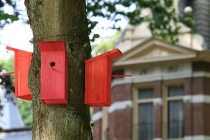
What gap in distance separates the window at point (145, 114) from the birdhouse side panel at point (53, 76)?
50.5 feet

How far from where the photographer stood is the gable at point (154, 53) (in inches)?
800

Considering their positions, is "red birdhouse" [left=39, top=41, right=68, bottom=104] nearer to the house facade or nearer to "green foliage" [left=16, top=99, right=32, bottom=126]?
the house facade

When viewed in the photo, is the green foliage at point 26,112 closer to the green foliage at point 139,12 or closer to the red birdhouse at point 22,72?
the green foliage at point 139,12

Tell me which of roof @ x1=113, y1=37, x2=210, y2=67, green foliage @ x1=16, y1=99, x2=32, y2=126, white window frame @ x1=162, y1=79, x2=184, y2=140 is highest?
roof @ x1=113, y1=37, x2=210, y2=67

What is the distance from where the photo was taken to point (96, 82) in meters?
5.65

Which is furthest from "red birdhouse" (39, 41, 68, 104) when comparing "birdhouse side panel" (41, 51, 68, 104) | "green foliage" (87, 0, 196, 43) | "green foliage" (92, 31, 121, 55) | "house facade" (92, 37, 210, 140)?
"green foliage" (92, 31, 121, 55)

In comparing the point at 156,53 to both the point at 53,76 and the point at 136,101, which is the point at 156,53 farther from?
the point at 53,76

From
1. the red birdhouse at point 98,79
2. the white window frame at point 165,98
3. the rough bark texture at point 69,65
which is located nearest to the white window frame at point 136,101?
the white window frame at point 165,98

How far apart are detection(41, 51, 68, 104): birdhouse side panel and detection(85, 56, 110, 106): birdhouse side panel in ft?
0.74

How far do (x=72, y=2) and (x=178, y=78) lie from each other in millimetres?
15093

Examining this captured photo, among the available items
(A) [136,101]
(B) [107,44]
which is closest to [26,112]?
(B) [107,44]

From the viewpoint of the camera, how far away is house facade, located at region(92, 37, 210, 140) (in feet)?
65.9

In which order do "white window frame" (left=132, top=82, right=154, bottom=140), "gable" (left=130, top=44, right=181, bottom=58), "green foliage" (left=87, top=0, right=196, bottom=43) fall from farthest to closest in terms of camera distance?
"white window frame" (left=132, top=82, right=154, bottom=140), "gable" (left=130, top=44, right=181, bottom=58), "green foliage" (left=87, top=0, right=196, bottom=43)

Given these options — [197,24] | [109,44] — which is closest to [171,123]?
[197,24]
